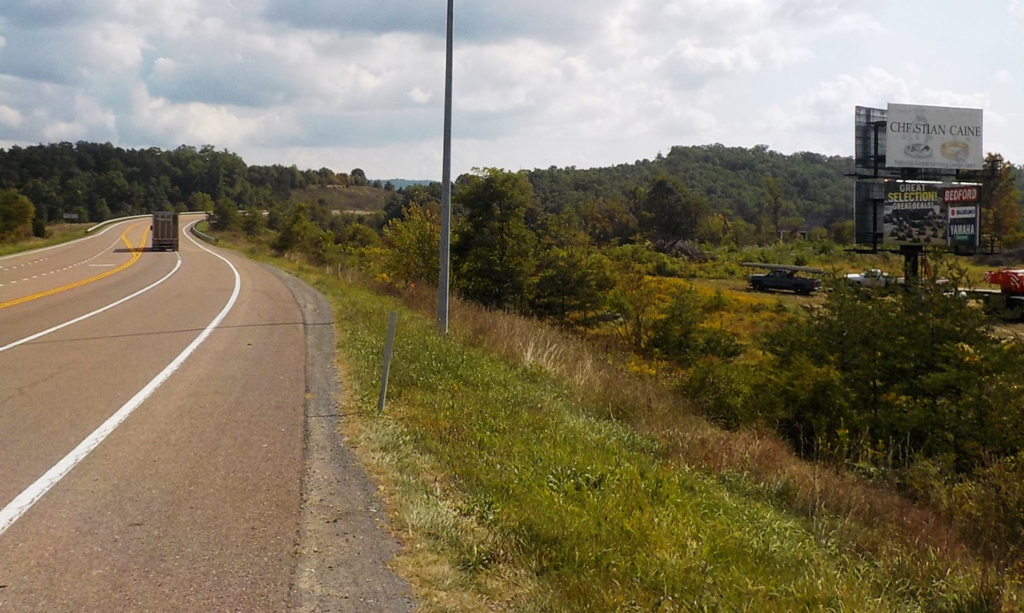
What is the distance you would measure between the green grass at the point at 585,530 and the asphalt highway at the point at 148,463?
3.02 ft

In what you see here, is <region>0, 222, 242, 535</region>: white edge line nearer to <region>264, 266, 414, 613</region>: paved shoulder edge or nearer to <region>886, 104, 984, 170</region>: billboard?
<region>264, 266, 414, 613</region>: paved shoulder edge

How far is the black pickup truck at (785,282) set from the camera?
57969 mm

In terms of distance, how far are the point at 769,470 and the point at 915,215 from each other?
34346mm

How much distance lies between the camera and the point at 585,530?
558 centimetres

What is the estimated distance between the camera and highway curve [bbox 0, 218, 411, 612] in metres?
4.70

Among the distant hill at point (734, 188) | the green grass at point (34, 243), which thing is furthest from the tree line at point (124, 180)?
the distant hill at point (734, 188)

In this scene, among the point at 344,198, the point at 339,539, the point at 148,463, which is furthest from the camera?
the point at 344,198

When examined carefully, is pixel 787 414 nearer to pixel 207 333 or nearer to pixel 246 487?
pixel 207 333

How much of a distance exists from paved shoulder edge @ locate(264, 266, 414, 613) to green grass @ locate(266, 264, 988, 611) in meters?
0.17

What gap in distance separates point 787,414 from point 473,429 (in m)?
10.0

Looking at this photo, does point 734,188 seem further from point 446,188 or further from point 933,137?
point 446,188

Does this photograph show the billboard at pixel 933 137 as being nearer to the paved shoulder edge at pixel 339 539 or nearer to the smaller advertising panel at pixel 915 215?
the smaller advertising panel at pixel 915 215

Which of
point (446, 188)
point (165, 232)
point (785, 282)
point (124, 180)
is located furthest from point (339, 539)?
point (124, 180)

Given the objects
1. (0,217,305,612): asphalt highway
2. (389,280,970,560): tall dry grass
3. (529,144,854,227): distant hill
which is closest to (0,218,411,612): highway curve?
(0,217,305,612): asphalt highway
